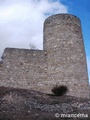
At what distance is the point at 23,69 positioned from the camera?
15562mm

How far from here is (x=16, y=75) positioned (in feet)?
50.0

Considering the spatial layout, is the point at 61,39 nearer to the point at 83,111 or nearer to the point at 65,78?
the point at 65,78

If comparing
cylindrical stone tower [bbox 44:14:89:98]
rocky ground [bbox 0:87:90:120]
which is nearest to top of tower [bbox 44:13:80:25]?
cylindrical stone tower [bbox 44:14:89:98]

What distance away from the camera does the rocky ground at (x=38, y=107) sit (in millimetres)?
9430

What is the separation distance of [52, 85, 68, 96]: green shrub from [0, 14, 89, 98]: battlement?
0.28 metres

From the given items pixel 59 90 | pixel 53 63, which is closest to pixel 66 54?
pixel 53 63

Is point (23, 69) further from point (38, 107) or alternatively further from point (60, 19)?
point (38, 107)

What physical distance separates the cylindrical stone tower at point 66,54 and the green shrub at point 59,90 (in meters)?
0.28

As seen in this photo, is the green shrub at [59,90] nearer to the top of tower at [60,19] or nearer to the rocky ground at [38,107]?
the rocky ground at [38,107]

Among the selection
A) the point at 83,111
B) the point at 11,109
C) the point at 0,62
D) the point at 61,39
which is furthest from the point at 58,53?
the point at 11,109

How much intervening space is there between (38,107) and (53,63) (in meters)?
5.24

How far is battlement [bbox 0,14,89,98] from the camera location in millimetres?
15133

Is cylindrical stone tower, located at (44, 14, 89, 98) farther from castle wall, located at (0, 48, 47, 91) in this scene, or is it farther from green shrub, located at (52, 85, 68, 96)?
castle wall, located at (0, 48, 47, 91)

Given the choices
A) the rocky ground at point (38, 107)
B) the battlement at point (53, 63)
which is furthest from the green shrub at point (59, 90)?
the rocky ground at point (38, 107)
